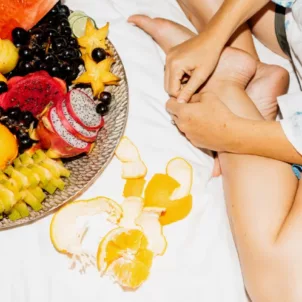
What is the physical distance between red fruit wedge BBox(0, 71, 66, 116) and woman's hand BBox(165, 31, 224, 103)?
222 millimetres

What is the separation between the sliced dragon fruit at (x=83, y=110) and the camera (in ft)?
3.30

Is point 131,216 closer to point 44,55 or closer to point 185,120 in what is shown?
point 185,120

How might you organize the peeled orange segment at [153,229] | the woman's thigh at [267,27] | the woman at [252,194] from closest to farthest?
the woman at [252,194]
the peeled orange segment at [153,229]
the woman's thigh at [267,27]

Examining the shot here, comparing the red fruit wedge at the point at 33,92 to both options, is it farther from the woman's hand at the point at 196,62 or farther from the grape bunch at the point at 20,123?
the woman's hand at the point at 196,62

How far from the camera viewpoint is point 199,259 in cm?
109

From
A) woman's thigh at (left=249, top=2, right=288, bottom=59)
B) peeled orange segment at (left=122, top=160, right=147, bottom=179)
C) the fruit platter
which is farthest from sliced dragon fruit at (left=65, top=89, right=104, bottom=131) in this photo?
woman's thigh at (left=249, top=2, right=288, bottom=59)

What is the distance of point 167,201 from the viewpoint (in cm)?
111

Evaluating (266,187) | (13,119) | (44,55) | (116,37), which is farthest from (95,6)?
(266,187)

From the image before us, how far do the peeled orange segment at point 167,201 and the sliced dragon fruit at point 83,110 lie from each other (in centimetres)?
16

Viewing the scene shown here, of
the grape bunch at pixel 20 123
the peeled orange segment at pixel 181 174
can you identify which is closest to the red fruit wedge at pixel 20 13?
the grape bunch at pixel 20 123

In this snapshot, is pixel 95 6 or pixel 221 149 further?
→ pixel 95 6

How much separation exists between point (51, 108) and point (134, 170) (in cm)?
21

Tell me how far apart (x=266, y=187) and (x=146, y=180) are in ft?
0.79

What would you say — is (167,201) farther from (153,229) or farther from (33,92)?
(33,92)
